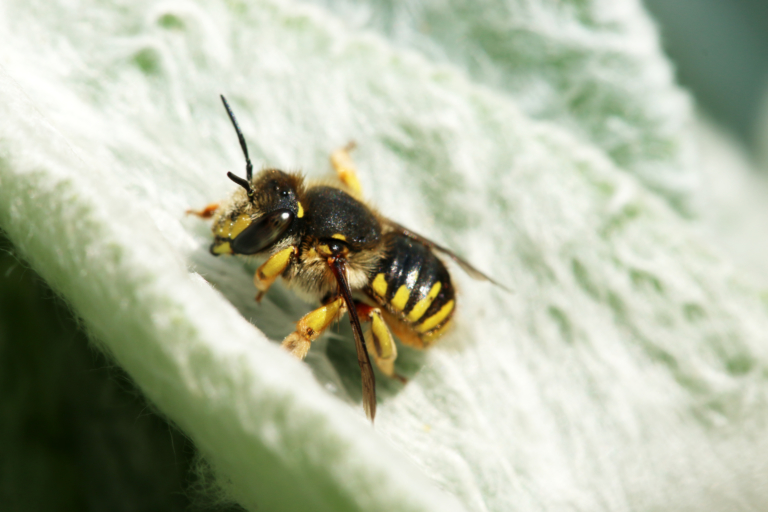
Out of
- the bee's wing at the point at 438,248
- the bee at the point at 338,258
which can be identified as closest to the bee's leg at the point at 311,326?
the bee at the point at 338,258

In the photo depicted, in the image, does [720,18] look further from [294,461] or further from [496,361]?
[294,461]

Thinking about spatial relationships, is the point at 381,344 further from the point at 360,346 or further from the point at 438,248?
the point at 438,248

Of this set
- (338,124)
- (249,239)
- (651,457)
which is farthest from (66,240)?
(651,457)

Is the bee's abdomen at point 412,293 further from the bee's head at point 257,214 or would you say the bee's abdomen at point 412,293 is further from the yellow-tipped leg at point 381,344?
the bee's head at point 257,214

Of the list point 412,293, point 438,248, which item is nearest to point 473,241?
point 438,248

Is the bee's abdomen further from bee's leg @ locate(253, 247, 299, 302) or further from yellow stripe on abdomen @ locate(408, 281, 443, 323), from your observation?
bee's leg @ locate(253, 247, 299, 302)
